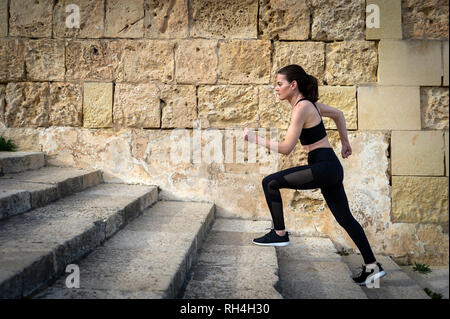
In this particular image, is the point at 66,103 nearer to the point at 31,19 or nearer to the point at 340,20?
the point at 31,19

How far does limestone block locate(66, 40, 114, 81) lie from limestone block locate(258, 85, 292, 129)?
1.90 m

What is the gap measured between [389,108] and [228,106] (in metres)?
1.91

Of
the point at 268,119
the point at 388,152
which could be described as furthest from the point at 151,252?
the point at 388,152

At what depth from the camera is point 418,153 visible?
14.1ft

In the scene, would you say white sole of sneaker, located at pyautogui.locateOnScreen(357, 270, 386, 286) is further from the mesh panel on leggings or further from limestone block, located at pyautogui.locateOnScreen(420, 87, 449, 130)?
limestone block, located at pyautogui.locateOnScreen(420, 87, 449, 130)

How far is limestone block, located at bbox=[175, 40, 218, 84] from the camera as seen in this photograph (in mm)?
4531

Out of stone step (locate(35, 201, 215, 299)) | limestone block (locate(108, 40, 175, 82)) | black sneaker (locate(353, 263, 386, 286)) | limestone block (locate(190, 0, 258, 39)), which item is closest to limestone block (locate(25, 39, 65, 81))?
limestone block (locate(108, 40, 175, 82))

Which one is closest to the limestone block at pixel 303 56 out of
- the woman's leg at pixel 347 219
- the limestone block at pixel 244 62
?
the limestone block at pixel 244 62

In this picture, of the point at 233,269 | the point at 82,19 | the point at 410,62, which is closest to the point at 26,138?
the point at 82,19

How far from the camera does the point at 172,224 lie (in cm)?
346
